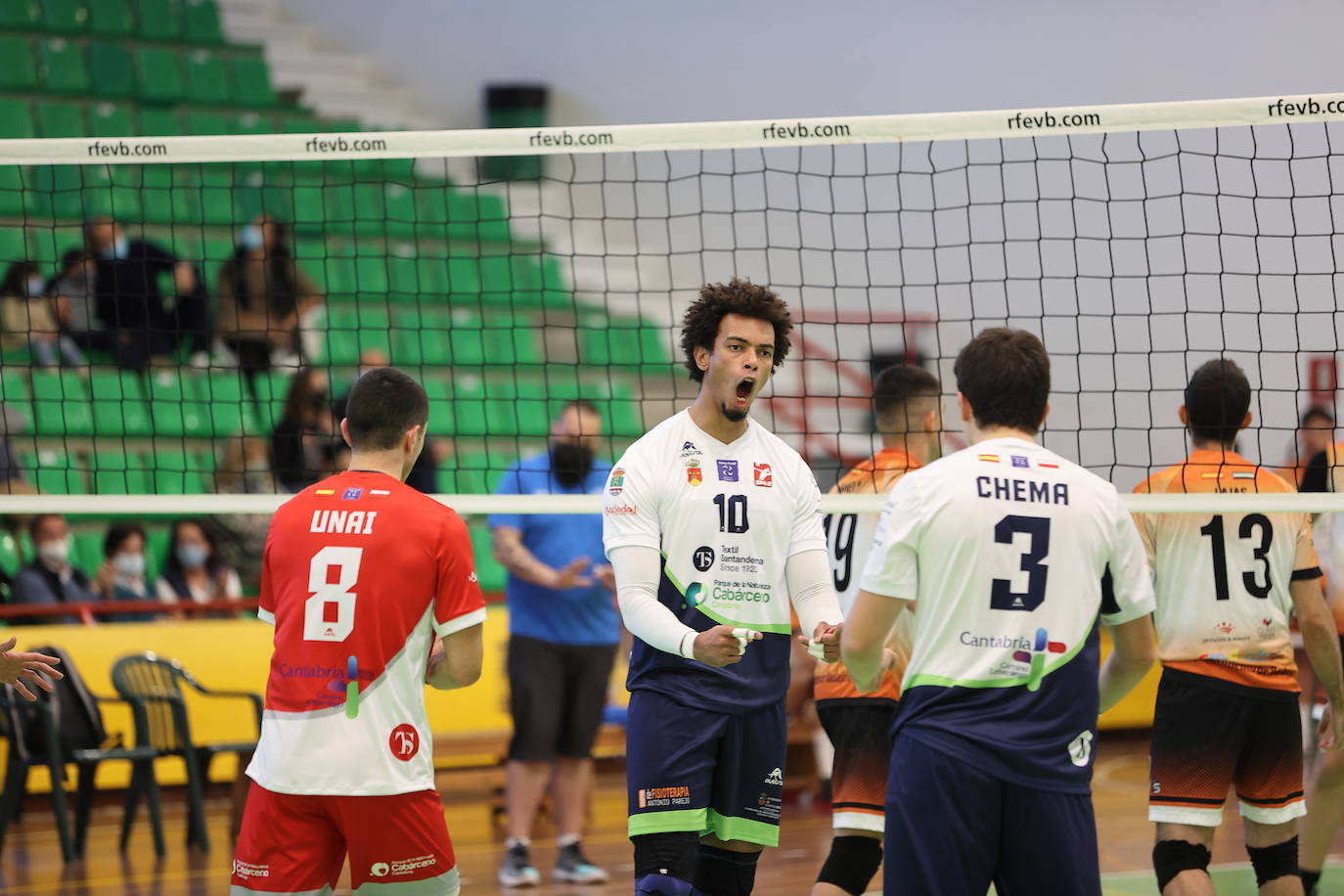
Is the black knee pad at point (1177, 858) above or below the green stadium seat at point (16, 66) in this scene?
below

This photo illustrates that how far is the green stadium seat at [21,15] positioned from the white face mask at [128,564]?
23.7 feet

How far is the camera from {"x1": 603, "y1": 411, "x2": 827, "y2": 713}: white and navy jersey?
14.9 ft

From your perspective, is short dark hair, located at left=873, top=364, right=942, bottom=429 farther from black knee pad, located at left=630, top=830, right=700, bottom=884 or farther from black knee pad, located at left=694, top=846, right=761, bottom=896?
black knee pad, located at left=630, top=830, right=700, bottom=884

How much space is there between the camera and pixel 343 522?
4.23 meters

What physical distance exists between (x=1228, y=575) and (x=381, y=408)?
10.4 ft

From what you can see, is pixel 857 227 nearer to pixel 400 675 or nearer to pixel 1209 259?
pixel 1209 259

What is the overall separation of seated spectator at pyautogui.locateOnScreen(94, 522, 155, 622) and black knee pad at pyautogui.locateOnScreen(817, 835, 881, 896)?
6.62 metres

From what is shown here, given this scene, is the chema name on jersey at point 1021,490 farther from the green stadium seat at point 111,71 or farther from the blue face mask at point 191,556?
the green stadium seat at point 111,71

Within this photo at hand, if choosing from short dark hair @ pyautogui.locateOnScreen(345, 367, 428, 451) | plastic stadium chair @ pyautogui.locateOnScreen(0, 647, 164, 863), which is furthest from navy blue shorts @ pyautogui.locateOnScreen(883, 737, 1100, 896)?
plastic stadium chair @ pyautogui.locateOnScreen(0, 647, 164, 863)

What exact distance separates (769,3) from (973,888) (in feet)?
45.0

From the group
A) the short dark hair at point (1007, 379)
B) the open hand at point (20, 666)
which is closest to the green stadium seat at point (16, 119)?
the open hand at point (20, 666)

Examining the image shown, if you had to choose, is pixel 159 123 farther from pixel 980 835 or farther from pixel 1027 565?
pixel 980 835

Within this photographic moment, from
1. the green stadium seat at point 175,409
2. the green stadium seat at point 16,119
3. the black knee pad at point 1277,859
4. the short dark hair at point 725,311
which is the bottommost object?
the black knee pad at point 1277,859

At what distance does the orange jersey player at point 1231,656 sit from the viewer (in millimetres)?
Result: 5523
